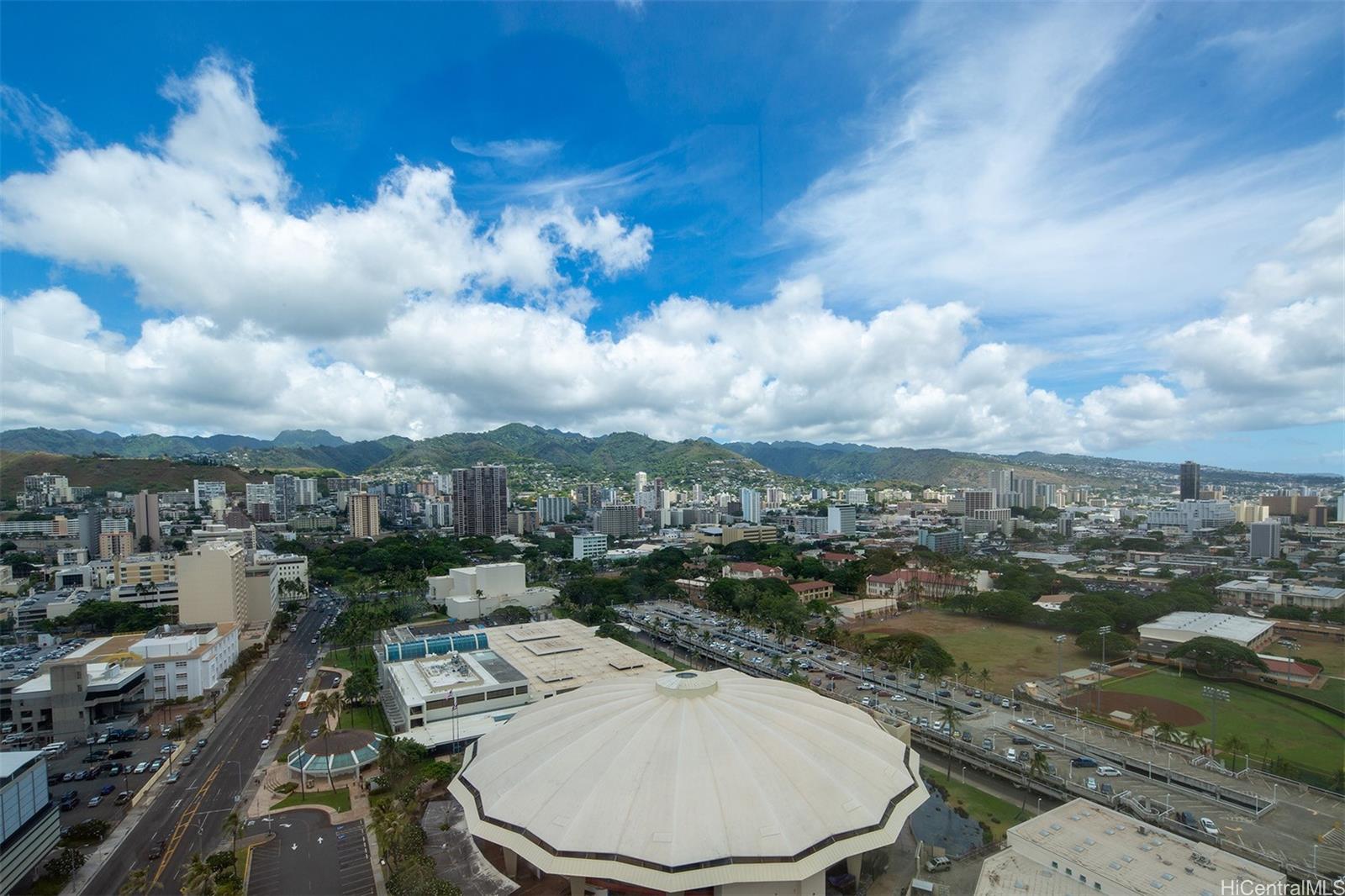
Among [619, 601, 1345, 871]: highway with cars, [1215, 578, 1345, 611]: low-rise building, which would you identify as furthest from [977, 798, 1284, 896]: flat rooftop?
[1215, 578, 1345, 611]: low-rise building

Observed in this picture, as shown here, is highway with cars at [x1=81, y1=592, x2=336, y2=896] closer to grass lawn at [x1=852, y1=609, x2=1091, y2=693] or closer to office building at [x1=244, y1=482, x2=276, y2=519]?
grass lawn at [x1=852, y1=609, x2=1091, y2=693]

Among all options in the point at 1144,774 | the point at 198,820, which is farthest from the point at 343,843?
the point at 1144,774

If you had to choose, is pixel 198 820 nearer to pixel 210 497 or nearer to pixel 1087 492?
pixel 210 497

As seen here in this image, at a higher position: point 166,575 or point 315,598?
point 166,575

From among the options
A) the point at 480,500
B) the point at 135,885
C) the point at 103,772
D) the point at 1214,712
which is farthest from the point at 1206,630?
the point at 480,500

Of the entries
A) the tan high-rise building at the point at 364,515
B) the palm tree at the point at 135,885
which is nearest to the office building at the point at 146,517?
the tan high-rise building at the point at 364,515

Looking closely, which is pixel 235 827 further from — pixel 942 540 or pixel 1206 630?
pixel 942 540

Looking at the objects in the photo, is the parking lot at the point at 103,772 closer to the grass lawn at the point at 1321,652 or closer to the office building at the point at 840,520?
the grass lawn at the point at 1321,652

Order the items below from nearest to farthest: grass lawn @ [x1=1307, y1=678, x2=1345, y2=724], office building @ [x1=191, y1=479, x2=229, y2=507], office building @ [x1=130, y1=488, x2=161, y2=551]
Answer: grass lawn @ [x1=1307, y1=678, x2=1345, y2=724] < office building @ [x1=130, y1=488, x2=161, y2=551] < office building @ [x1=191, y1=479, x2=229, y2=507]
